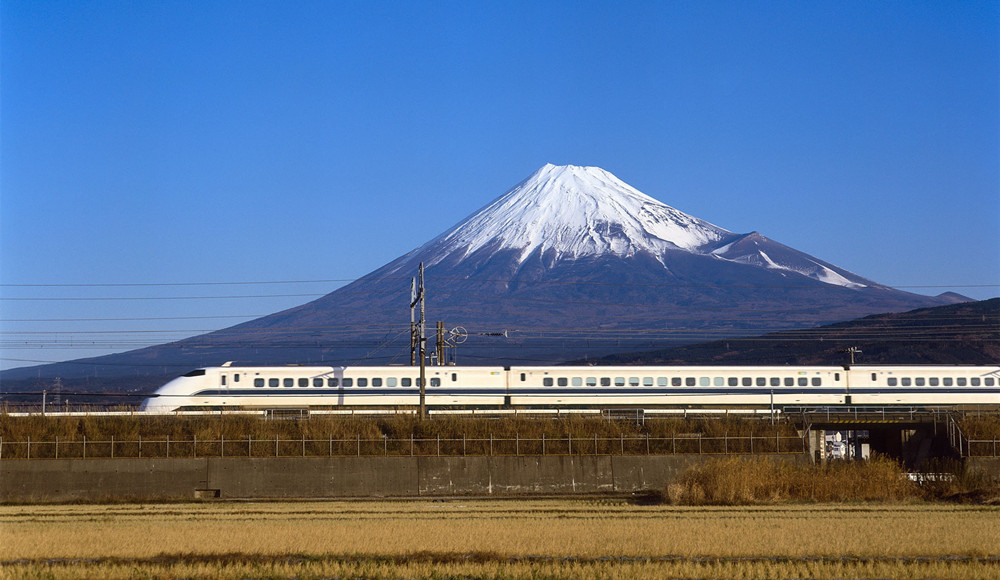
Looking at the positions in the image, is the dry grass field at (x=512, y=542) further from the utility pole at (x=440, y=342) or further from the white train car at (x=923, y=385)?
the white train car at (x=923, y=385)

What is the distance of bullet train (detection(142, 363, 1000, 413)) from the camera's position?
62031mm

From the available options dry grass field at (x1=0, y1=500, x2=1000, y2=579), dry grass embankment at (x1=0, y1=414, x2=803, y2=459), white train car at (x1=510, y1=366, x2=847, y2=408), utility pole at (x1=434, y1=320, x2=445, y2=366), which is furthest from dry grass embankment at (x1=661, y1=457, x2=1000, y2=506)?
white train car at (x1=510, y1=366, x2=847, y2=408)

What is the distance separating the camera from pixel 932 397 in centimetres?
6494

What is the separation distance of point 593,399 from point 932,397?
19.7 meters

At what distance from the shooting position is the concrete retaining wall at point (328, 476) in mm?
46312

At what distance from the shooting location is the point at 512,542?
28.2 m

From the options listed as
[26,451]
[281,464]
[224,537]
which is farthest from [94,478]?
[224,537]

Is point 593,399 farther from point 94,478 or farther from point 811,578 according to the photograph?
point 811,578

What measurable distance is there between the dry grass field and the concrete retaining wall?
7.92 m

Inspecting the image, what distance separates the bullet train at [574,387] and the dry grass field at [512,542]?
77.7 ft

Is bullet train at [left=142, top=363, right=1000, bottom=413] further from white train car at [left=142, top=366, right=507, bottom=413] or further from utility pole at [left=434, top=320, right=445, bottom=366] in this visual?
utility pole at [left=434, top=320, right=445, bottom=366]

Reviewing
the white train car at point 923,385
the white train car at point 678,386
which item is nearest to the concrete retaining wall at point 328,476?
the white train car at point 678,386

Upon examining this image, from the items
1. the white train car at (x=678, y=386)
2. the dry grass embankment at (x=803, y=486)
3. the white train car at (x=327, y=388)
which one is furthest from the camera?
the white train car at (x=678, y=386)

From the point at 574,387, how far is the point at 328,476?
66.3 ft
